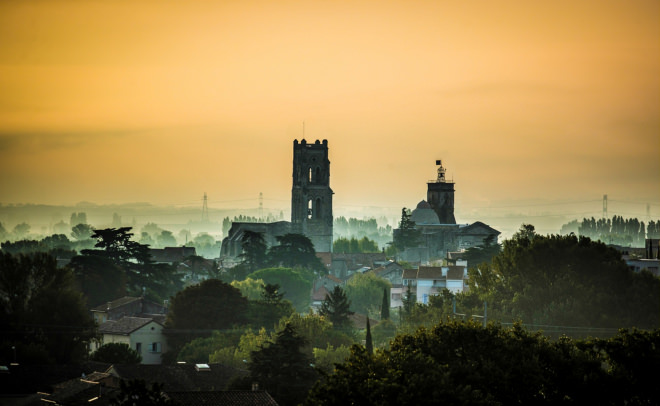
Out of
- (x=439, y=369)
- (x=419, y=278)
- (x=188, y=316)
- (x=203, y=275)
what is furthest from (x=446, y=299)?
(x=203, y=275)

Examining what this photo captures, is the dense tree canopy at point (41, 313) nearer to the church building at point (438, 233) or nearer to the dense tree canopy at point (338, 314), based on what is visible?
the dense tree canopy at point (338, 314)

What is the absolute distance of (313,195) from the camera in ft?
476

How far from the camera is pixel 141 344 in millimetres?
66562

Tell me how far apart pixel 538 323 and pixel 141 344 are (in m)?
21.6

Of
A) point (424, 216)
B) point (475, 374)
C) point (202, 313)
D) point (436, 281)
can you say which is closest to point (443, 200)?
point (424, 216)

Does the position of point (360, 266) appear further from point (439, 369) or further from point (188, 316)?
point (439, 369)

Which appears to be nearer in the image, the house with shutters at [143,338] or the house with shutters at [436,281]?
the house with shutters at [143,338]

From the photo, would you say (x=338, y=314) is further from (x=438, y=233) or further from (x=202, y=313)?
(x=438, y=233)

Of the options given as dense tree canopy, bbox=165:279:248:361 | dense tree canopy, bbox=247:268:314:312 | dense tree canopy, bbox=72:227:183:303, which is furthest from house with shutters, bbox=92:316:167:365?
dense tree canopy, bbox=247:268:314:312

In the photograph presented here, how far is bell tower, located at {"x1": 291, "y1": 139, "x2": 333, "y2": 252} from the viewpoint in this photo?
475 feet

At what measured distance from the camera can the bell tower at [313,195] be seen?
145m

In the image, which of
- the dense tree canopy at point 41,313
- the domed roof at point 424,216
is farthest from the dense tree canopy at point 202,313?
the domed roof at point 424,216

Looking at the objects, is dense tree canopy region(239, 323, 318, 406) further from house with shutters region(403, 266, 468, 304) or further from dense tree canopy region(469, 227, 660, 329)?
house with shutters region(403, 266, 468, 304)

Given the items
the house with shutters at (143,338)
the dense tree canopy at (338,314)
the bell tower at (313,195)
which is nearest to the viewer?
the house with shutters at (143,338)
